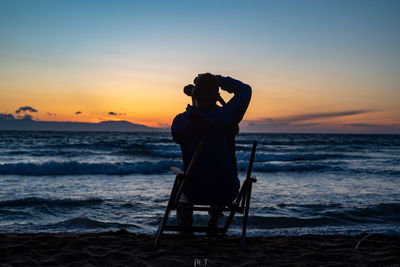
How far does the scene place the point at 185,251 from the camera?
3.38m

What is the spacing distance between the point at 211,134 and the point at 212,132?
21mm

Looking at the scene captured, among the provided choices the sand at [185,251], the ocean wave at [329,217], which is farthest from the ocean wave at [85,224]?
the ocean wave at [329,217]

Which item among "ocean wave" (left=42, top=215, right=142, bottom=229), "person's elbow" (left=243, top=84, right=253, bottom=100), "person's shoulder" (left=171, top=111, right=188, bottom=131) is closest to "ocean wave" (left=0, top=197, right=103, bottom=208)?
"ocean wave" (left=42, top=215, right=142, bottom=229)

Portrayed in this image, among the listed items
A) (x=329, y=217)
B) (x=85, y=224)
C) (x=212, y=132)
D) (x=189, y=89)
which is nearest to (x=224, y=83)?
(x=189, y=89)

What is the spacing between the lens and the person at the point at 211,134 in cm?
288

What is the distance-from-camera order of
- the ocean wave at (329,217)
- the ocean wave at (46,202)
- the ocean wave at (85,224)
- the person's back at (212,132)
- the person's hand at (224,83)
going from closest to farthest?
the person's back at (212,132) → the person's hand at (224,83) → the ocean wave at (85,224) → the ocean wave at (329,217) → the ocean wave at (46,202)

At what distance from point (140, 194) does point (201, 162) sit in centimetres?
584

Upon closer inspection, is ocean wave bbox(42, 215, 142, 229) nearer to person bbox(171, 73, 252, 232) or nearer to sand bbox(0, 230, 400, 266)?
sand bbox(0, 230, 400, 266)

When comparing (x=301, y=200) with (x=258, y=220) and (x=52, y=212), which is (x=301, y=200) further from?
(x=52, y=212)

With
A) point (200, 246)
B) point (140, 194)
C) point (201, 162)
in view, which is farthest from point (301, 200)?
point (201, 162)

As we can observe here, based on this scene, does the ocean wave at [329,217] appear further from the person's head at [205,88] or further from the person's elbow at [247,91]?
the person's head at [205,88]

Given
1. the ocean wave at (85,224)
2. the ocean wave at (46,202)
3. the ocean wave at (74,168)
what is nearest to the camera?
the ocean wave at (85,224)

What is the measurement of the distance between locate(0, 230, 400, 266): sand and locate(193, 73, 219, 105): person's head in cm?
158

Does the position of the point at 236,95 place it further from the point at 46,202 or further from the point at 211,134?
the point at 46,202
